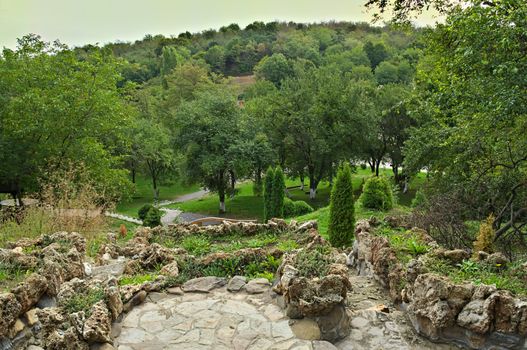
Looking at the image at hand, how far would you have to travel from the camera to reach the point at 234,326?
4574 mm

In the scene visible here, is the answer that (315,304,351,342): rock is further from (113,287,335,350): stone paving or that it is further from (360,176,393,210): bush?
(360,176,393,210): bush

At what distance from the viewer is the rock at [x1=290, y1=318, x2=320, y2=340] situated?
4.38m

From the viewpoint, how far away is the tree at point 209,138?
22.2m

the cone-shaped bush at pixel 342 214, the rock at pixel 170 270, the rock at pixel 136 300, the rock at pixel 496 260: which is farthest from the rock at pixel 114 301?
the cone-shaped bush at pixel 342 214

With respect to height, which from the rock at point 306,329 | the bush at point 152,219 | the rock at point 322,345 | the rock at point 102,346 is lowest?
the bush at point 152,219

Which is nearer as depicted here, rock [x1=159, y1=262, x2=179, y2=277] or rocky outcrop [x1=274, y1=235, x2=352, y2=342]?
rocky outcrop [x1=274, y1=235, x2=352, y2=342]

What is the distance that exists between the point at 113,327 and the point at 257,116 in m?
22.7

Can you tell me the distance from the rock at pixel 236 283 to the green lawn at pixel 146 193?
71.3 ft

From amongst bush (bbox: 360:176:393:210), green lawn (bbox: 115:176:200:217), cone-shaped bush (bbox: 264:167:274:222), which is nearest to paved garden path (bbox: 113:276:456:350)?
bush (bbox: 360:176:393:210)

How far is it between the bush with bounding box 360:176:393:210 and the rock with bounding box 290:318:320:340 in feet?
30.2

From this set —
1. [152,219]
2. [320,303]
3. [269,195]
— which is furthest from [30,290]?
[269,195]

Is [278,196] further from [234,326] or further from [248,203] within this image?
[234,326]

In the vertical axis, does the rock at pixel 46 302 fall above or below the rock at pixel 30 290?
below

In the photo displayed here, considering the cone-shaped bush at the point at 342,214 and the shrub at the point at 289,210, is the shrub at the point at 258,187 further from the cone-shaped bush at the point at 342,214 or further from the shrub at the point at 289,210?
the cone-shaped bush at the point at 342,214
